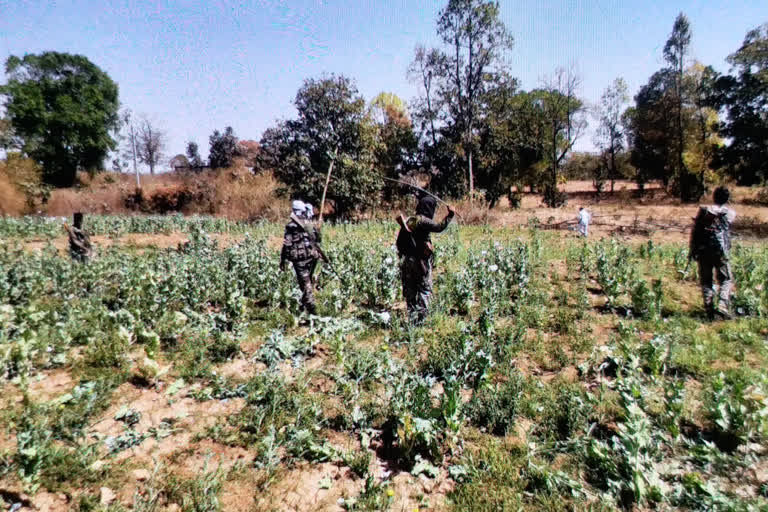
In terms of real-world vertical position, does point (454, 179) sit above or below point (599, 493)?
above

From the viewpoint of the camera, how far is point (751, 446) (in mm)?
3207

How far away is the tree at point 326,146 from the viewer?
793 inches

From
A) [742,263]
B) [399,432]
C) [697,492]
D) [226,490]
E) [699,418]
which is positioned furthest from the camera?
[742,263]

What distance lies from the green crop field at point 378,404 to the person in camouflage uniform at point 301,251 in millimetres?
270

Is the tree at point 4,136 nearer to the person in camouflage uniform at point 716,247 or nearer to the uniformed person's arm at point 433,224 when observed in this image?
the uniformed person's arm at point 433,224

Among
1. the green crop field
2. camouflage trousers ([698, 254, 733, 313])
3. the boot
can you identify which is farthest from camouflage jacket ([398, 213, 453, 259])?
the boot

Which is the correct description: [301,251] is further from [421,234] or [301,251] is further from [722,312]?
[722,312]

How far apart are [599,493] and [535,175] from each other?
38.4 meters

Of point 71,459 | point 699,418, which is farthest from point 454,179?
point 71,459

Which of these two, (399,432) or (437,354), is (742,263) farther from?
(399,432)

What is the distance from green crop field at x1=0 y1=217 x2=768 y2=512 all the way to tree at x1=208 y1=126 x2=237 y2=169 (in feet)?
130

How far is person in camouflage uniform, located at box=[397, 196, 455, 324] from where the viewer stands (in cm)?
536

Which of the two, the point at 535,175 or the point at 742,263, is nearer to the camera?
the point at 742,263

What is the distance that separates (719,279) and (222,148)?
150 feet
